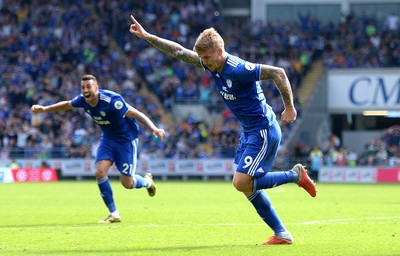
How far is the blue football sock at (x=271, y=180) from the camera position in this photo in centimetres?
1088

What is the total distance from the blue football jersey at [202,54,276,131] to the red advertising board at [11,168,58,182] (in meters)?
26.7

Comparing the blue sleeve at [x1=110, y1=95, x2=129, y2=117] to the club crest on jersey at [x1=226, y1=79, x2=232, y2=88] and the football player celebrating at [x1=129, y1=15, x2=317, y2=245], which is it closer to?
the football player celebrating at [x1=129, y1=15, x2=317, y2=245]

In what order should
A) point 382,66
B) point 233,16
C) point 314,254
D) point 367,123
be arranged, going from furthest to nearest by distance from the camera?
1. point 233,16
2. point 367,123
3. point 382,66
4. point 314,254

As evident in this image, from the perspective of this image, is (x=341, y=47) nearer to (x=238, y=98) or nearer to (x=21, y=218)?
(x=21, y=218)

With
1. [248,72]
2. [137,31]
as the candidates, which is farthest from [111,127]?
[248,72]

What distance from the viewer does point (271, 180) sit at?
10.9m

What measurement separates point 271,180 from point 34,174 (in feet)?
90.5

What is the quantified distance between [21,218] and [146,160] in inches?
888

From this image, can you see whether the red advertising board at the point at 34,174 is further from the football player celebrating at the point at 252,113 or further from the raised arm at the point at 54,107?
the football player celebrating at the point at 252,113

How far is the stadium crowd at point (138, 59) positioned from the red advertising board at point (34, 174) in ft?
5.82

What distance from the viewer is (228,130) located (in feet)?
131

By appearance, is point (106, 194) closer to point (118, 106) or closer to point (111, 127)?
point (111, 127)

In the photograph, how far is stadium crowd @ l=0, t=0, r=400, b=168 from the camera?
132ft

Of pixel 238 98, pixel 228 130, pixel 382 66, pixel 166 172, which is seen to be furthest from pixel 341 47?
pixel 238 98
